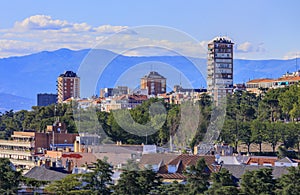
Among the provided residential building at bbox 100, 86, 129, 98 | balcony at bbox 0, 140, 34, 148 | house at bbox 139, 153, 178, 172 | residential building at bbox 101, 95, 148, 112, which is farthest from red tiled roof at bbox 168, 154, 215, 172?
residential building at bbox 101, 95, 148, 112

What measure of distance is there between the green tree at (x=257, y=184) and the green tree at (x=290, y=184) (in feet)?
0.71

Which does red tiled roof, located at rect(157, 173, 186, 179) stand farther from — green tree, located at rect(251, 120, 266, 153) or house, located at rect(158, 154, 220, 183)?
green tree, located at rect(251, 120, 266, 153)

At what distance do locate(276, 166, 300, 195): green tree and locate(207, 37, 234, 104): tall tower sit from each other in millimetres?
48332

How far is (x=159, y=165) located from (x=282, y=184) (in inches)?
283

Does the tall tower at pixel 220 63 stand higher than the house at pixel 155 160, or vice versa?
the tall tower at pixel 220 63

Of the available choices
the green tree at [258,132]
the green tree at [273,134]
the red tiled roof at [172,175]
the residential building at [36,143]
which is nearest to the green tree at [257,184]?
the red tiled roof at [172,175]

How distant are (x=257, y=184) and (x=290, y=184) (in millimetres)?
775

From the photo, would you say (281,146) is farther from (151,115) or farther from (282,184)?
(282,184)

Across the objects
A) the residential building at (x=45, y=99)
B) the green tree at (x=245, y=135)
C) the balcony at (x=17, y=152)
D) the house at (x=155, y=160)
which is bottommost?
the house at (x=155, y=160)

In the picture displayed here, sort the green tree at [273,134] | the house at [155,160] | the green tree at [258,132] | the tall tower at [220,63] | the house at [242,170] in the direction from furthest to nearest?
1. the tall tower at [220,63]
2. the green tree at [258,132]
3. the green tree at [273,134]
4. the house at [155,160]
5. the house at [242,170]

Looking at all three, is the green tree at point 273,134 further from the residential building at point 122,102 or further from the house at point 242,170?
the house at point 242,170

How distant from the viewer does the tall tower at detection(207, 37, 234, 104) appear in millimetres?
74375

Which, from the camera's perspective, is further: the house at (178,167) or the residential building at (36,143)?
the residential building at (36,143)

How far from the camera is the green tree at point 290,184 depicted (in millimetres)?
23531
